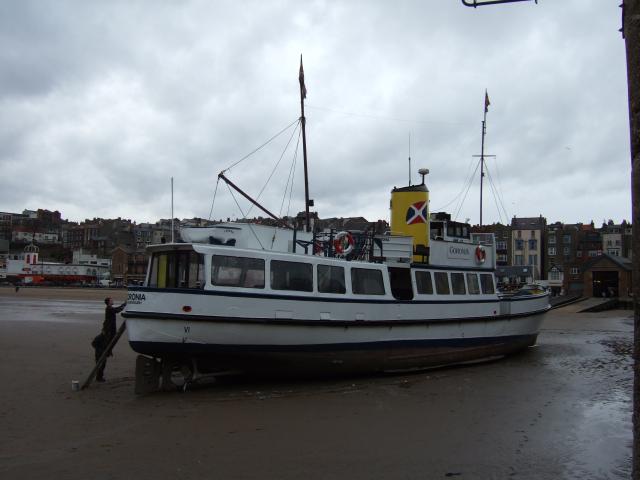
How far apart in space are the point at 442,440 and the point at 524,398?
170 inches

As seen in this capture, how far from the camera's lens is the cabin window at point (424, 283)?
1508 centimetres

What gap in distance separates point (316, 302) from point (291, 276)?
2.70 feet

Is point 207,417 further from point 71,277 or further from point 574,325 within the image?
point 71,277

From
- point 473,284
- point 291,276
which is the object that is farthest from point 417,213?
point 291,276

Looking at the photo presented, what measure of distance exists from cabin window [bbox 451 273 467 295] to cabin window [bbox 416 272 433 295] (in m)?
1.02

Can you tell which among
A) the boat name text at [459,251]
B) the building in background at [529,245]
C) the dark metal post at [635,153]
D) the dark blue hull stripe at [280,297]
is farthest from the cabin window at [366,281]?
the building in background at [529,245]

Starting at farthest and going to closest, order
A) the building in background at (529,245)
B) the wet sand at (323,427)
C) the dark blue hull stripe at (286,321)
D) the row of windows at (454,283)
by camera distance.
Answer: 1. the building in background at (529,245)
2. the row of windows at (454,283)
3. the dark blue hull stripe at (286,321)
4. the wet sand at (323,427)

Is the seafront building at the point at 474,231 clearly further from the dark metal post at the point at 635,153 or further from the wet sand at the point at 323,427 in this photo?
the dark metal post at the point at 635,153

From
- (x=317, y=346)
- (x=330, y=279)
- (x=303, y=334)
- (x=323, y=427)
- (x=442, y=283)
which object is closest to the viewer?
(x=323, y=427)

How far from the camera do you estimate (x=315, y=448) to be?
8.10 meters

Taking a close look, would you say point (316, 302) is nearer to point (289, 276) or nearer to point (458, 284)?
point (289, 276)

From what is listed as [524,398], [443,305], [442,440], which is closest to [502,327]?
[443,305]

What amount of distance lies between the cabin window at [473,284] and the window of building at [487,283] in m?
0.31

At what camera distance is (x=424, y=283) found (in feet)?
50.0
